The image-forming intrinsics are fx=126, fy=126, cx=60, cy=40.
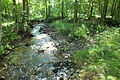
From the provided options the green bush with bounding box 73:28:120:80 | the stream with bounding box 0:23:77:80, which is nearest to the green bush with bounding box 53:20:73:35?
the stream with bounding box 0:23:77:80

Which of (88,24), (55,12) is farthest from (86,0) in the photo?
(55,12)

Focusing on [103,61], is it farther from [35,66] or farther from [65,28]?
[65,28]

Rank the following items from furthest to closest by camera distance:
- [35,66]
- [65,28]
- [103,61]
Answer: [65,28]
[35,66]
[103,61]

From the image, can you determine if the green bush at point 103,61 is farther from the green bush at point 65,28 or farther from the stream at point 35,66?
the green bush at point 65,28

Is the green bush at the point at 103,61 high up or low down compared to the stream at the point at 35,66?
up

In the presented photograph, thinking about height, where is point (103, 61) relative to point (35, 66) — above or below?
above

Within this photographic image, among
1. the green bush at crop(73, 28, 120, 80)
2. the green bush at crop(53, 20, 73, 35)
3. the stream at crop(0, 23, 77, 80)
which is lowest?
the stream at crop(0, 23, 77, 80)

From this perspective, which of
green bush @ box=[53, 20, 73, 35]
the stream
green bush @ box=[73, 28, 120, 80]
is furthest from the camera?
green bush @ box=[53, 20, 73, 35]

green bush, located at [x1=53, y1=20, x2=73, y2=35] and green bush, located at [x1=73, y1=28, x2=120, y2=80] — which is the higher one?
green bush, located at [x1=53, y1=20, x2=73, y2=35]

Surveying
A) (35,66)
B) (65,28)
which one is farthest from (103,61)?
(65,28)

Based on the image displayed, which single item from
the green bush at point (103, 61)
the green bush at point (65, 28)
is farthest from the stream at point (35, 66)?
the green bush at point (65, 28)

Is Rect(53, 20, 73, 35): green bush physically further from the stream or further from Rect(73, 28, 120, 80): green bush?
Rect(73, 28, 120, 80): green bush

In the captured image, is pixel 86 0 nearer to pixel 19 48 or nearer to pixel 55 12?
pixel 19 48

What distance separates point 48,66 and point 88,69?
2186 mm
